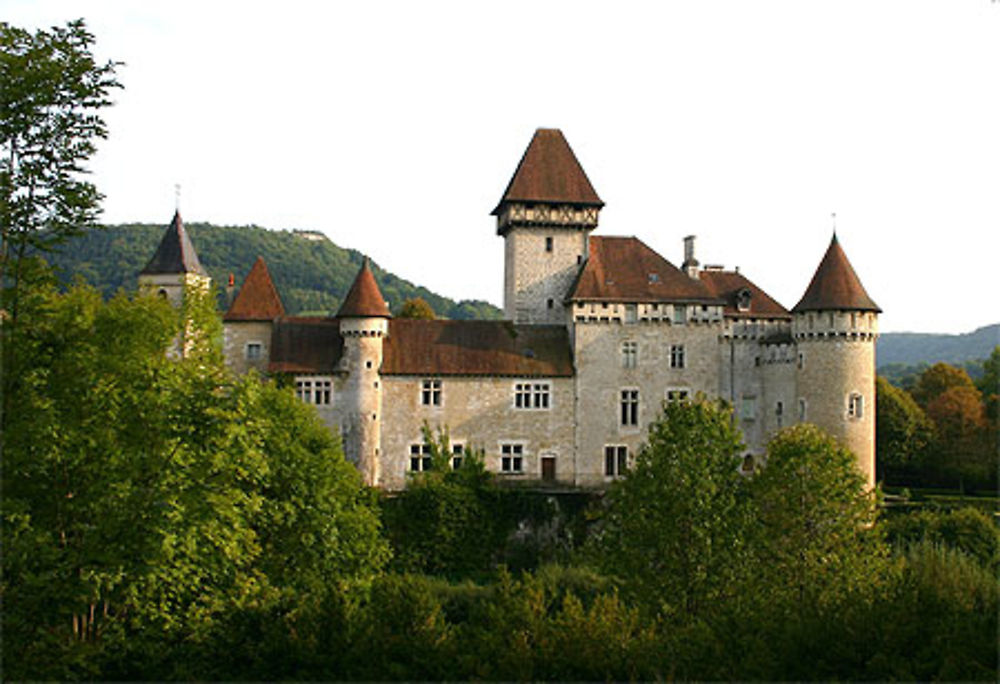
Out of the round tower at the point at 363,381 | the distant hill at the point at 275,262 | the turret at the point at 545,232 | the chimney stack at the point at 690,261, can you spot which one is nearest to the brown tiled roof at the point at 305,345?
the round tower at the point at 363,381

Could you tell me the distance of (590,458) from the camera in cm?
3934

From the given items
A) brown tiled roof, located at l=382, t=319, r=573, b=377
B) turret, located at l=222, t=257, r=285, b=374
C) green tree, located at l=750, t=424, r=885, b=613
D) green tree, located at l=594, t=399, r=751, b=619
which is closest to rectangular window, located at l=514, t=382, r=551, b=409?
brown tiled roof, located at l=382, t=319, r=573, b=377

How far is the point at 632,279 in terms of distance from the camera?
40.7 metres

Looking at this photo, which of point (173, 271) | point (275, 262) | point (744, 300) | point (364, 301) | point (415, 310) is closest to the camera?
point (364, 301)

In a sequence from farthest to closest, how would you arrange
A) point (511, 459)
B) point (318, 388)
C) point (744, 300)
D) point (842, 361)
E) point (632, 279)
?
point (744, 300)
point (632, 279)
point (511, 459)
point (318, 388)
point (842, 361)

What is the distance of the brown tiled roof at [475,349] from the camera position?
127 ft

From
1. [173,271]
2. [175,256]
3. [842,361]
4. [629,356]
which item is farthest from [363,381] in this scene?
[842,361]

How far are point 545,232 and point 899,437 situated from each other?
2588 centimetres

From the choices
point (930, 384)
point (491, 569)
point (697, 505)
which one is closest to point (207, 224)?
point (930, 384)

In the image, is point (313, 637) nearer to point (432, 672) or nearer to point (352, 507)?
point (432, 672)

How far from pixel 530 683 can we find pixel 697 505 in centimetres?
609

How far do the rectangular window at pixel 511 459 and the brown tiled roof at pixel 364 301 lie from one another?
7423mm

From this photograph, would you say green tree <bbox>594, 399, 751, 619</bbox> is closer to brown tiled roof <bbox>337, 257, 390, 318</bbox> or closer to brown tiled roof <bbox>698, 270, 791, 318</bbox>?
brown tiled roof <bbox>337, 257, 390, 318</bbox>

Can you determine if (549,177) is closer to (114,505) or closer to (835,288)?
(835,288)
